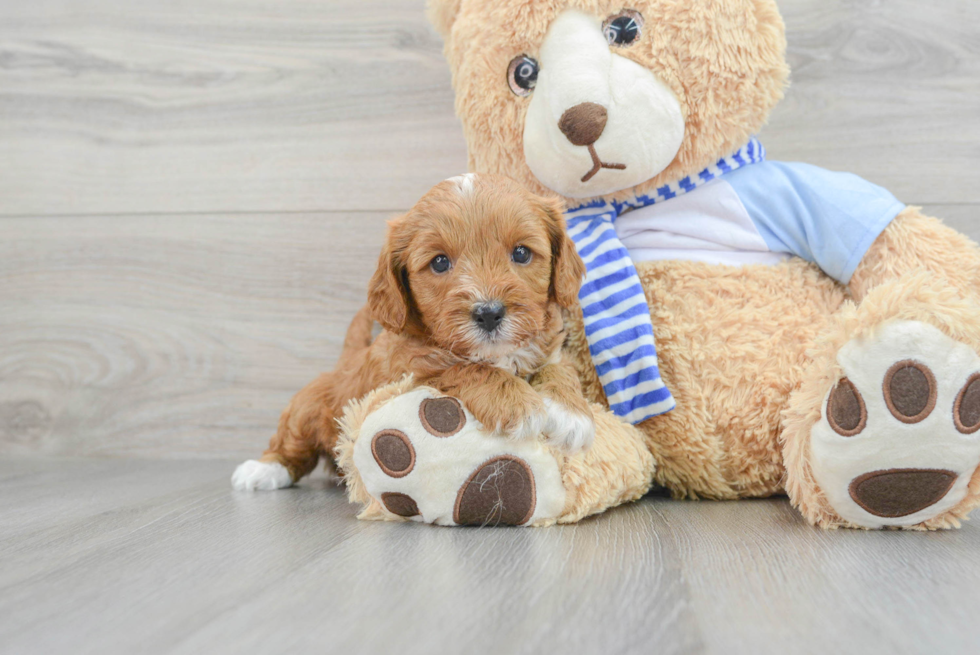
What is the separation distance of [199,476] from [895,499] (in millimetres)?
1445

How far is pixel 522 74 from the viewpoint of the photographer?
134 centimetres

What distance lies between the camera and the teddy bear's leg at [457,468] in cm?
108

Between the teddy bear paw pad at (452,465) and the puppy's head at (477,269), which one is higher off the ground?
the puppy's head at (477,269)

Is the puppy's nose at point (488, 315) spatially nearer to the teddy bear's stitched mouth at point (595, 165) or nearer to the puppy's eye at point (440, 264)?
the puppy's eye at point (440, 264)

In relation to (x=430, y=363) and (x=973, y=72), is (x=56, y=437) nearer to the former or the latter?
(x=430, y=363)

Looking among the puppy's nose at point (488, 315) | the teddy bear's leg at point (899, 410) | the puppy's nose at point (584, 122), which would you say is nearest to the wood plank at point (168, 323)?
the puppy's nose at point (584, 122)

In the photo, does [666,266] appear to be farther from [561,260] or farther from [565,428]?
[565,428]

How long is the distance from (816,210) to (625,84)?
0.40m

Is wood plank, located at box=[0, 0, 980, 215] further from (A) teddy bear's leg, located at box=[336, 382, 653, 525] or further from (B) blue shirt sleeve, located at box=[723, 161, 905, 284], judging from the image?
(A) teddy bear's leg, located at box=[336, 382, 653, 525]

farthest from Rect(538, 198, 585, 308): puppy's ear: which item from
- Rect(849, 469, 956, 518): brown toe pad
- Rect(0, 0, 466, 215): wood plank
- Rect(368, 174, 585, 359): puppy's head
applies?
Rect(0, 0, 466, 215): wood plank

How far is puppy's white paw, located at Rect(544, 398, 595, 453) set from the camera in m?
1.12

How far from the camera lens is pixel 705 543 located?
1.02 meters

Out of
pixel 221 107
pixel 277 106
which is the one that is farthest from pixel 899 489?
pixel 221 107

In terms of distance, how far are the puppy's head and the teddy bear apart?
12 cm
